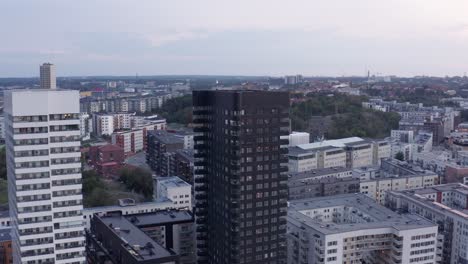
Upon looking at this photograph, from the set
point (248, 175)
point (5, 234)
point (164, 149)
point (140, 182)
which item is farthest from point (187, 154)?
point (248, 175)

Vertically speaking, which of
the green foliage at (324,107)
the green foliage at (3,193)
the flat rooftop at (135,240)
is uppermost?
the green foliage at (324,107)

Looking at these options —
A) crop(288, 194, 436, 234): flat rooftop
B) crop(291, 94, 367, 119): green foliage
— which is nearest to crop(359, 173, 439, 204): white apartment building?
crop(288, 194, 436, 234): flat rooftop

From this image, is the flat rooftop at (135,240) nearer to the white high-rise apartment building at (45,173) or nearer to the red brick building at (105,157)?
the white high-rise apartment building at (45,173)

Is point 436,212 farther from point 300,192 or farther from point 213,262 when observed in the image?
point 213,262

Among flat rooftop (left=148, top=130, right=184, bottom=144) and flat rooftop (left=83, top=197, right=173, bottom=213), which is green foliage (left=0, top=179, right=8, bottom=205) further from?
flat rooftop (left=148, top=130, right=184, bottom=144)

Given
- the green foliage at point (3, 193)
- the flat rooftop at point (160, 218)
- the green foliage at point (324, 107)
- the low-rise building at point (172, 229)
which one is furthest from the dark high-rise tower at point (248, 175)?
the green foliage at point (324, 107)
